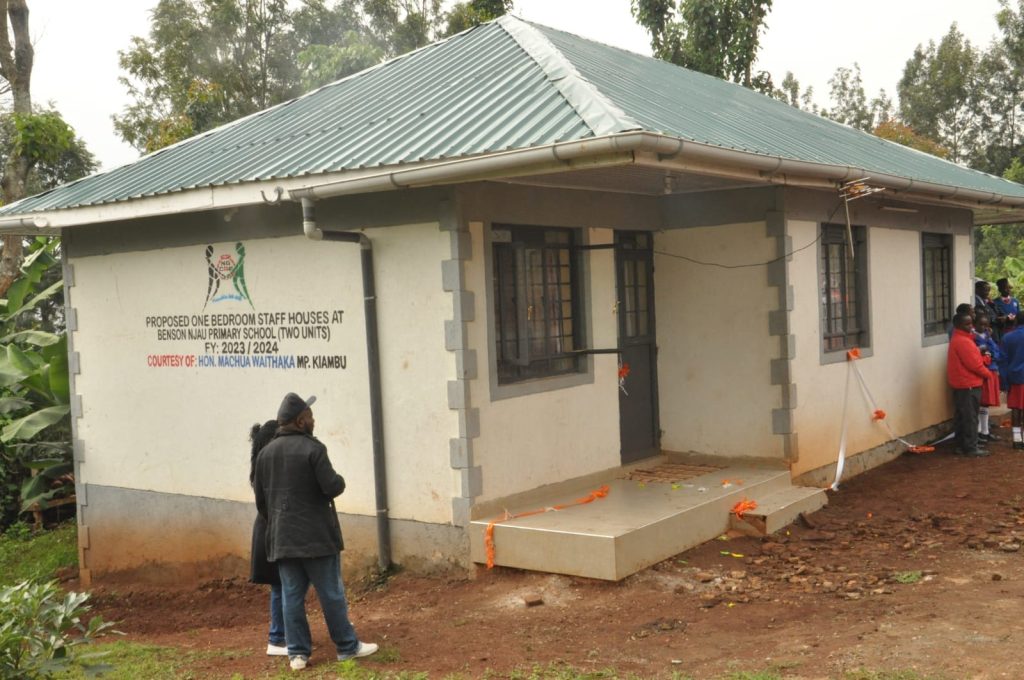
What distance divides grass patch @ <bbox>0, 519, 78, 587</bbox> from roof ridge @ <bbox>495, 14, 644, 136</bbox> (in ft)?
25.8

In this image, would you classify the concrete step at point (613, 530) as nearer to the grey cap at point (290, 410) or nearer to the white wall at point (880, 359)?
the white wall at point (880, 359)

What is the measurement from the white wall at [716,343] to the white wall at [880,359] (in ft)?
1.05

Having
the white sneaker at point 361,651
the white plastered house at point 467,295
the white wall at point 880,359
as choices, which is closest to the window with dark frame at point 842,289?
the white plastered house at point 467,295

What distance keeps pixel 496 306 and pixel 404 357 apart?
89 cm

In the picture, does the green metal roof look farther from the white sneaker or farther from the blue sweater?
the white sneaker

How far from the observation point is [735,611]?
23.7 ft

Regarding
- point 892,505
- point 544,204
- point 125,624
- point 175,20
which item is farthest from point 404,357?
point 175,20

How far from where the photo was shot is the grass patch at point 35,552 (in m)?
12.2

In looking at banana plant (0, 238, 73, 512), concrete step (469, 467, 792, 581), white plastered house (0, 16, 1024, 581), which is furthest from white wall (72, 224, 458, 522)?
banana plant (0, 238, 73, 512)

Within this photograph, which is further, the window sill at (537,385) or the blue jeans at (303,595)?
the window sill at (537,385)

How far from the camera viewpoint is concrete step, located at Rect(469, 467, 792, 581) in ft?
25.4

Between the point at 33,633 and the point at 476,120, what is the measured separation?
16.0 ft

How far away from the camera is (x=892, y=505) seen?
10227 millimetres

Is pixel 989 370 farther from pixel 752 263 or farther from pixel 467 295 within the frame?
pixel 467 295
